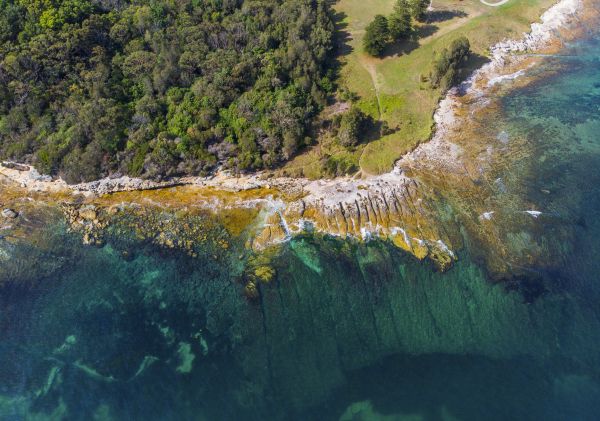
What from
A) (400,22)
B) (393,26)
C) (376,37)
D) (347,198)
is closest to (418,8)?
(400,22)

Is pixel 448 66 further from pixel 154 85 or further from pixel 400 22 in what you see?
pixel 154 85

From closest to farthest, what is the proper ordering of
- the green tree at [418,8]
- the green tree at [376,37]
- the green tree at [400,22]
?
1. the green tree at [376,37]
2. the green tree at [400,22]
3. the green tree at [418,8]

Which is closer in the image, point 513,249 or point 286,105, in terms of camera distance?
point 513,249

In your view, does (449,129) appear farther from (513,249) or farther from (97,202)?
(97,202)

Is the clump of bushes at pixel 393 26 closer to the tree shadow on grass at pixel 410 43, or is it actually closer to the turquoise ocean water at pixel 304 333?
the tree shadow on grass at pixel 410 43

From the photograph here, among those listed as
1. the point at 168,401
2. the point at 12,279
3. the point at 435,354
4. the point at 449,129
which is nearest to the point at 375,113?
the point at 449,129

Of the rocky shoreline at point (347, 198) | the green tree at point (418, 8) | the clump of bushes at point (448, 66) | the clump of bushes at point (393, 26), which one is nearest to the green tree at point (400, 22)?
the clump of bushes at point (393, 26)
